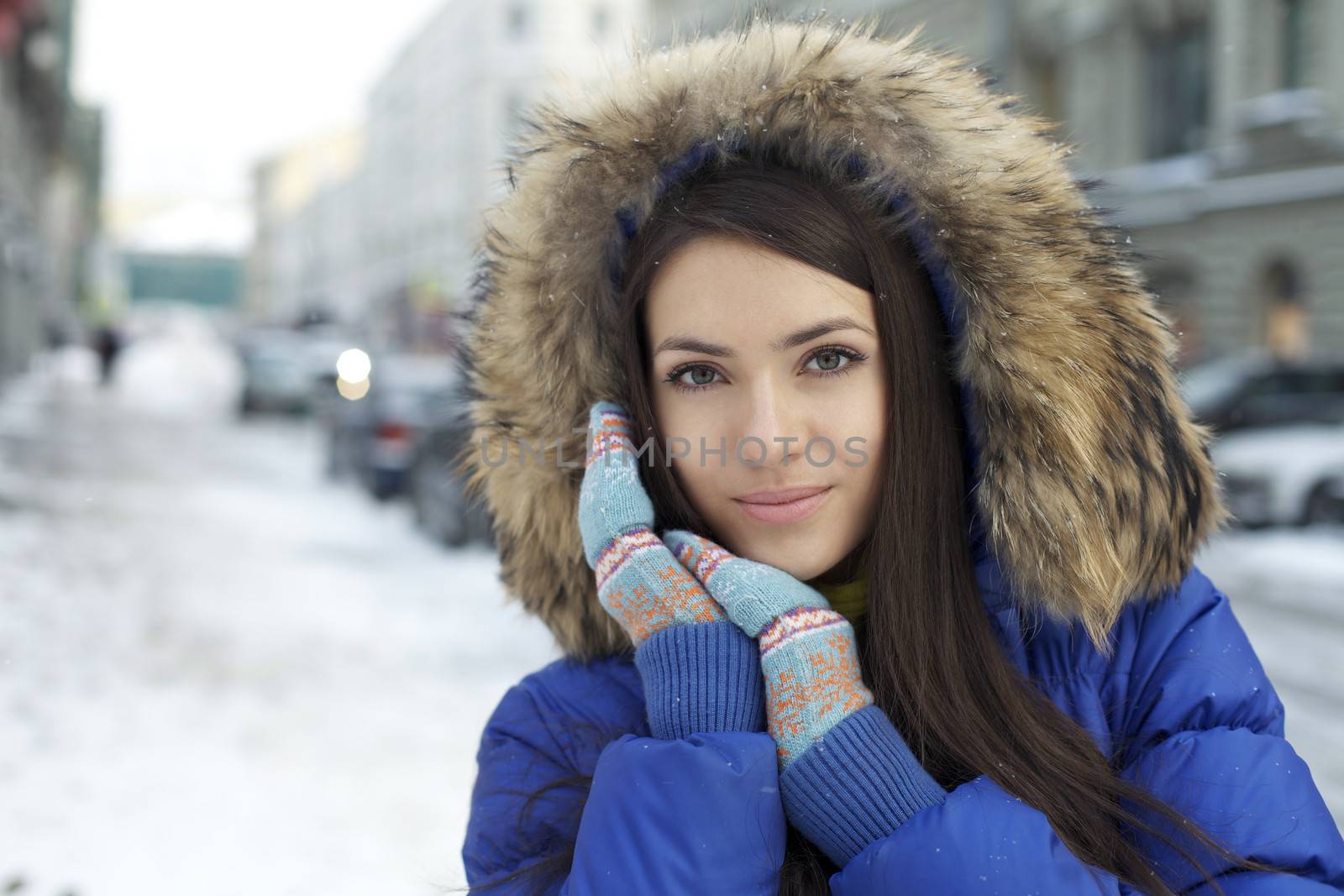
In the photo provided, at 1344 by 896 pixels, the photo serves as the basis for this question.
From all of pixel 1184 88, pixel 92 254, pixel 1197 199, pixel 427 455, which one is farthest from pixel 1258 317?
pixel 92 254

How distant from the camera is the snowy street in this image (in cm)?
362

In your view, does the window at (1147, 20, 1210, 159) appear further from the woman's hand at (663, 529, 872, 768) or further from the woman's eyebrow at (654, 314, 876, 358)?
the woman's hand at (663, 529, 872, 768)

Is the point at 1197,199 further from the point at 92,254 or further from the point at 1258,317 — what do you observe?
the point at 92,254

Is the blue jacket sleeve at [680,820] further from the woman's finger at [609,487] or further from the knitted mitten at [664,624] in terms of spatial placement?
the woman's finger at [609,487]

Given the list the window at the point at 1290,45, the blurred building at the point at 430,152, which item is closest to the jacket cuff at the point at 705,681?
the window at the point at 1290,45

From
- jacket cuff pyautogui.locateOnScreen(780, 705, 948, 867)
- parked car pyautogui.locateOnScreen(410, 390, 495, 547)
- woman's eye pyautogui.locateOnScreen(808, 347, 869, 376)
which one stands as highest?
woman's eye pyautogui.locateOnScreen(808, 347, 869, 376)

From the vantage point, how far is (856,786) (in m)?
1.39

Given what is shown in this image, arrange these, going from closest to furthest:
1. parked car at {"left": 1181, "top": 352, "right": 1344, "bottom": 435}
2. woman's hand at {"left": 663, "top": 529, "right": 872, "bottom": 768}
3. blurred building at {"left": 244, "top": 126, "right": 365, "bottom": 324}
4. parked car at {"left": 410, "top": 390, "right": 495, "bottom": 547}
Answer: woman's hand at {"left": 663, "top": 529, "right": 872, "bottom": 768} → parked car at {"left": 410, "top": 390, "right": 495, "bottom": 547} → parked car at {"left": 1181, "top": 352, "right": 1344, "bottom": 435} → blurred building at {"left": 244, "top": 126, "right": 365, "bottom": 324}

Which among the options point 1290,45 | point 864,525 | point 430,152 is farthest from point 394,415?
point 430,152

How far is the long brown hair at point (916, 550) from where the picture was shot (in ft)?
4.80

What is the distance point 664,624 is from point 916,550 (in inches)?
15.5

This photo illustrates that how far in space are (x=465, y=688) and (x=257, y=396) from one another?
18085 mm

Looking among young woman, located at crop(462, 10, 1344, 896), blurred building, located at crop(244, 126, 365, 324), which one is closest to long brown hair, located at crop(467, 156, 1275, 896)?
young woman, located at crop(462, 10, 1344, 896)

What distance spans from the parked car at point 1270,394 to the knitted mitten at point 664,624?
1031 cm
